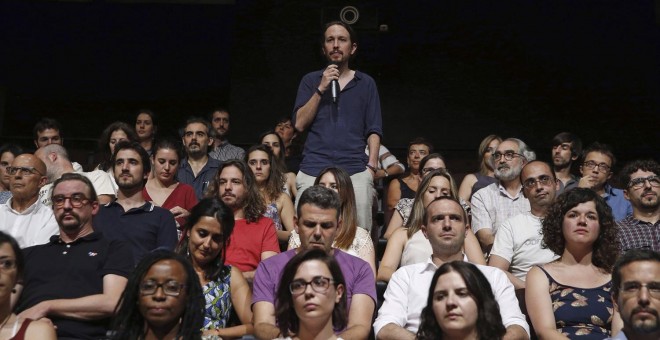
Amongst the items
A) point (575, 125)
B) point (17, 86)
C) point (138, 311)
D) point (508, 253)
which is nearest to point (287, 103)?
point (575, 125)

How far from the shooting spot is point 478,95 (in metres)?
8.78

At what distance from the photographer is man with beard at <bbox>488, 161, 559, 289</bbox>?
190 inches

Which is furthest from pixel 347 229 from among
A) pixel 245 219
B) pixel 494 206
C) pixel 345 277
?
pixel 494 206

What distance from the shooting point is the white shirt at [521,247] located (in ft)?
15.9

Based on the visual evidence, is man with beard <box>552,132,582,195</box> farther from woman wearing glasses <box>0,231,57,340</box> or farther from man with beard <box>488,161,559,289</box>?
woman wearing glasses <box>0,231,57,340</box>

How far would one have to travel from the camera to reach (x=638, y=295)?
3.20 metres

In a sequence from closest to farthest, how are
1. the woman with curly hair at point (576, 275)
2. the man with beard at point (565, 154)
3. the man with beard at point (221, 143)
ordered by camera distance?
the woman with curly hair at point (576, 275) < the man with beard at point (565, 154) < the man with beard at point (221, 143)

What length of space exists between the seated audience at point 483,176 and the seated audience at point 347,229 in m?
1.54

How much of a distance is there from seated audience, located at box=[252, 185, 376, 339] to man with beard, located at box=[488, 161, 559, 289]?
41.9 inches

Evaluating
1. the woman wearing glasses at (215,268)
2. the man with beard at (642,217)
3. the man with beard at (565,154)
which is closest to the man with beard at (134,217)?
the woman wearing glasses at (215,268)

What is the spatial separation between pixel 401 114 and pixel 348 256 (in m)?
4.77

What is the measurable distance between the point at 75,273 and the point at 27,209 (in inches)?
41.0

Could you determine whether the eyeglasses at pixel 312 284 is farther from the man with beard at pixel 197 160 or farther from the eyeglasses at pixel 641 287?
the man with beard at pixel 197 160

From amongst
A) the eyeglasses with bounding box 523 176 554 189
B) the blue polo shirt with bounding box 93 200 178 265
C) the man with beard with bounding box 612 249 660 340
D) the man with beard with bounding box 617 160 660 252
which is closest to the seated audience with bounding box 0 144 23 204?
A: the blue polo shirt with bounding box 93 200 178 265
